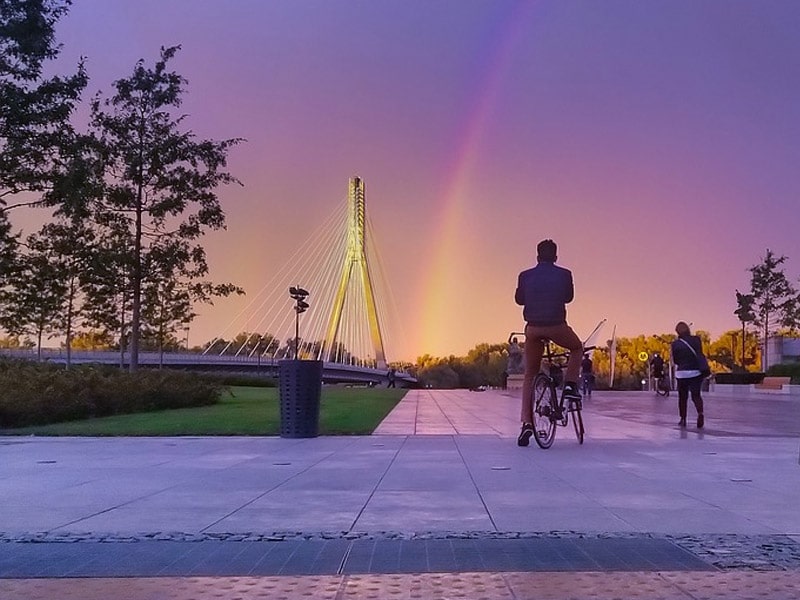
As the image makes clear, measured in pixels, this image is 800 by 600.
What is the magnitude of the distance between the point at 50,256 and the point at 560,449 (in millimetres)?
21431

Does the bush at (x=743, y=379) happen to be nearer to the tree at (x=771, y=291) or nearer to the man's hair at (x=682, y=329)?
the tree at (x=771, y=291)

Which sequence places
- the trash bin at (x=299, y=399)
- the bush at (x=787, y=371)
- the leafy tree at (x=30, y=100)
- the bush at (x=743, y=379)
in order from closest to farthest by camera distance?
1. the trash bin at (x=299, y=399)
2. the leafy tree at (x=30, y=100)
3. the bush at (x=787, y=371)
4. the bush at (x=743, y=379)

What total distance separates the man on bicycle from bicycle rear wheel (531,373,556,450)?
9cm

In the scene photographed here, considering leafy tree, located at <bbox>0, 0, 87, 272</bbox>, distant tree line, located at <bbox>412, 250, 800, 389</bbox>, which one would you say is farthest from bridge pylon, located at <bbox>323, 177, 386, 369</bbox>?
leafy tree, located at <bbox>0, 0, 87, 272</bbox>

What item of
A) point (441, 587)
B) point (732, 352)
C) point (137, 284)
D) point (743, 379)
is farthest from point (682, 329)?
point (732, 352)

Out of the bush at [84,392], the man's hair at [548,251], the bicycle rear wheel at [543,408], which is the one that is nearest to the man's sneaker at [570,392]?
the bicycle rear wheel at [543,408]

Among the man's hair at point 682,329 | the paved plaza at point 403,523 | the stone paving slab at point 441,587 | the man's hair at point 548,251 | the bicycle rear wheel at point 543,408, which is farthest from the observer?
the man's hair at point 682,329

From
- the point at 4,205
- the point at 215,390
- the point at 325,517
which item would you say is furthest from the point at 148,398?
the point at 325,517

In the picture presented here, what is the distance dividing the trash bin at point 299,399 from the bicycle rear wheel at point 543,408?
3105 mm

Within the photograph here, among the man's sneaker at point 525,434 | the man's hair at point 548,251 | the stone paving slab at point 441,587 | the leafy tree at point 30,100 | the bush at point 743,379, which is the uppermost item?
the leafy tree at point 30,100

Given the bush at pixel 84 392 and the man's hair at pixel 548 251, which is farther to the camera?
the bush at pixel 84 392

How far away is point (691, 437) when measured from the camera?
11.2m

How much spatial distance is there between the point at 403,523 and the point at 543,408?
14.7ft

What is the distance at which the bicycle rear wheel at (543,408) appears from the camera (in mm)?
9453
